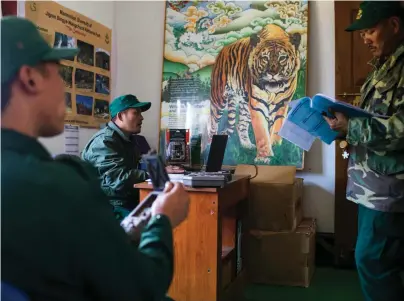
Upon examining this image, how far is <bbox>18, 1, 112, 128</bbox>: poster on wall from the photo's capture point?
10.0ft

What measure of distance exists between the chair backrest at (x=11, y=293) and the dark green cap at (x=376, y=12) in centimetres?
166

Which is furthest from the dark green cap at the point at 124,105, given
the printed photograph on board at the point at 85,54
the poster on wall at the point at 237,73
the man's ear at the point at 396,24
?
the man's ear at the point at 396,24

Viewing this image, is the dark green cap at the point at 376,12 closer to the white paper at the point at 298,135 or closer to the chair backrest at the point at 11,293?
the white paper at the point at 298,135

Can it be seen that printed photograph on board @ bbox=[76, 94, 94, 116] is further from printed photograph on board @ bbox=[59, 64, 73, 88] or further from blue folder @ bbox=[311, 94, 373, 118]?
blue folder @ bbox=[311, 94, 373, 118]

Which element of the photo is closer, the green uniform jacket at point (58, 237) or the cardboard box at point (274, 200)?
the green uniform jacket at point (58, 237)

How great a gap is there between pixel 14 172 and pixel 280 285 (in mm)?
2549

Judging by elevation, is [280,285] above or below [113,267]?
below

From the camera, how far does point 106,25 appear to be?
12.5 feet

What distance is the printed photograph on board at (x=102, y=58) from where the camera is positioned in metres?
3.63

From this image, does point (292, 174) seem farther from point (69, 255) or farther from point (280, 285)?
point (69, 255)

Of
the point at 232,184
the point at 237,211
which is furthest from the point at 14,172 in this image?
the point at 237,211

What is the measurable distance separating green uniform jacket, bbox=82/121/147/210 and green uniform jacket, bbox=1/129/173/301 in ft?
5.53

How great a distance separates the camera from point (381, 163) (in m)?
1.84

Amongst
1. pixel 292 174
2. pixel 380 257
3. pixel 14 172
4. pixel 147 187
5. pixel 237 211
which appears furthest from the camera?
pixel 292 174
